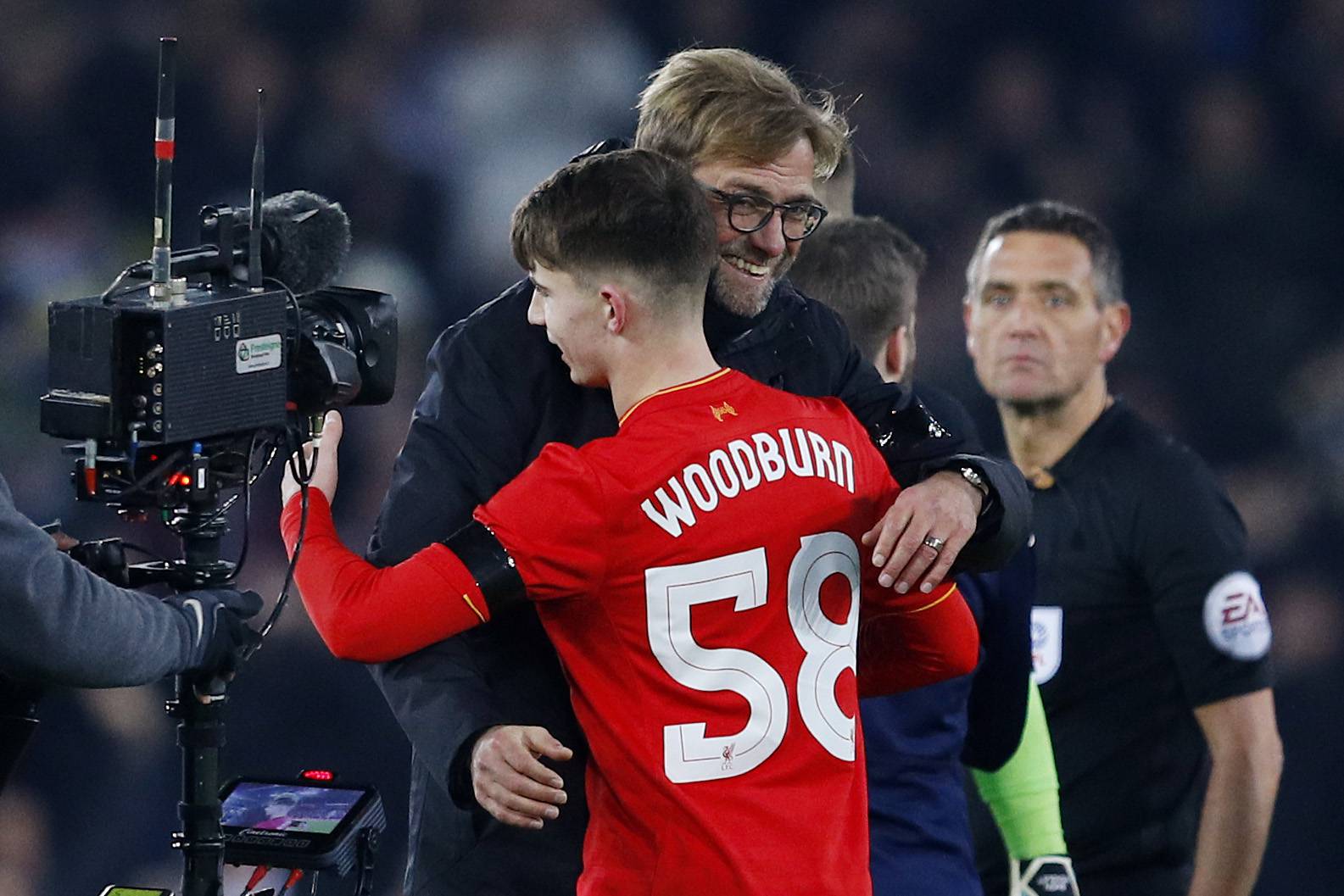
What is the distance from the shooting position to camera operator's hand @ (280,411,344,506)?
5.43 feet

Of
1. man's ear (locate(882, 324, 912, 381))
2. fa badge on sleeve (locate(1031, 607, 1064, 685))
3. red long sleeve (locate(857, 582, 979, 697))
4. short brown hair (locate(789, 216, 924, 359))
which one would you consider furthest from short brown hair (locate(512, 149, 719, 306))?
fa badge on sleeve (locate(1031, 607, 1064, 685))

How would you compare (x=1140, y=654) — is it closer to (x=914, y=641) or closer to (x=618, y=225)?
(x=914, y=641)

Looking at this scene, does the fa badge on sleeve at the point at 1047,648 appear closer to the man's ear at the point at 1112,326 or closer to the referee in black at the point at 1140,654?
the referee in black at the point at 1140,654

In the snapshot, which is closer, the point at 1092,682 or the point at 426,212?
the point at 1092,682

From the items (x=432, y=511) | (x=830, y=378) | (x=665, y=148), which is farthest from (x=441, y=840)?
(x=665, y=148)

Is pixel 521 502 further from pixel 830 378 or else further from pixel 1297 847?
pixel 1297 847

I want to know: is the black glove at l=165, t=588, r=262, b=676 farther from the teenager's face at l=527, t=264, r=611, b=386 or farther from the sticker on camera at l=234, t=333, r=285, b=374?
the teenager's face at l=527, t=264, r=611, b=386

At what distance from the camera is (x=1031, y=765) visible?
2.25 m

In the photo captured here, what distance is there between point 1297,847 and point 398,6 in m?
2.74

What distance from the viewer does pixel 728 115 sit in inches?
65.5

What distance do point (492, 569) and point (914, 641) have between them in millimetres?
446

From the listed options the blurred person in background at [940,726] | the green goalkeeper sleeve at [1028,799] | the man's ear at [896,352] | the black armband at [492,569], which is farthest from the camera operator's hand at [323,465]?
the green goalkeeper sleeve at [1028,799]

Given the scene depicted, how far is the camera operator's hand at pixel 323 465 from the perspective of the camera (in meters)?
1.66

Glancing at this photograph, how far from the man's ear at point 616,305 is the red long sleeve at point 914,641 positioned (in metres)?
0.34
